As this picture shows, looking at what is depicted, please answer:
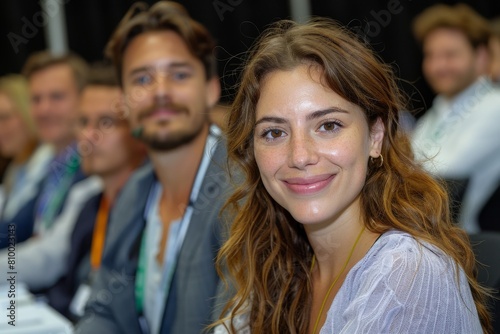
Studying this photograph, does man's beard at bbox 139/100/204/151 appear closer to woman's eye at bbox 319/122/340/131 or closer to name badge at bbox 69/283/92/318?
name badge at bbox 69/283/92/318

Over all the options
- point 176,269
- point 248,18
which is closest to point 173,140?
point 176,269

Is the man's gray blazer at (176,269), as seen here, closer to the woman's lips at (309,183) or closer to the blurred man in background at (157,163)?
the blurred man in background at (157,163)

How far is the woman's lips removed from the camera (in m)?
1.39

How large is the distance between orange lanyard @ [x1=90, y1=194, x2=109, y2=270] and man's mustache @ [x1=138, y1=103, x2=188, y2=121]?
581 mm

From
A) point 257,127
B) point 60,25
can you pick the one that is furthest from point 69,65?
point 257,127

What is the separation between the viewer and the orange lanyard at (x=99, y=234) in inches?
104

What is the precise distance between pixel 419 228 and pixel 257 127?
36 cm

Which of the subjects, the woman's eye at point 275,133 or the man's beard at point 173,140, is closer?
the woman's eye at point 275,133

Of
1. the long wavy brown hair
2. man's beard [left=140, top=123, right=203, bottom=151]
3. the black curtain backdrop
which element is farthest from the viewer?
the black curtain backdrop

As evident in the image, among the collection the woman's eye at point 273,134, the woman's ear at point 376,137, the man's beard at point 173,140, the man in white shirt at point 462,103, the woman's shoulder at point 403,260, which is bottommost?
the man in white shirt at point 462,103

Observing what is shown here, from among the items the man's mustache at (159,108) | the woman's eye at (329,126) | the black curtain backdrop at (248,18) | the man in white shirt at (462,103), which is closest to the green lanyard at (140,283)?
the man's mustache at (159,108)

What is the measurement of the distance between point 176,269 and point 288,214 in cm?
40

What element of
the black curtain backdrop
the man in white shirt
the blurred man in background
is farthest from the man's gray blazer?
the black curtain backdrop

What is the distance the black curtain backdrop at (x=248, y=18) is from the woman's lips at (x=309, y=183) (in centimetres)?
325
